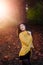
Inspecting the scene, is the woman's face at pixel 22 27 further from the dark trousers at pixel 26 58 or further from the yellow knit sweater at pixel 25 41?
the dark trousers at pixel 26 58

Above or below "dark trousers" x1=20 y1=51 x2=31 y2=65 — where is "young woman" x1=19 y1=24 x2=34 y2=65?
above

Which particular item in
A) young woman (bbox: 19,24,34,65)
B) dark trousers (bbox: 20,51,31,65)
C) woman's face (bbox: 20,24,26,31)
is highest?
woman's face (bbox: 20,24,26,31)

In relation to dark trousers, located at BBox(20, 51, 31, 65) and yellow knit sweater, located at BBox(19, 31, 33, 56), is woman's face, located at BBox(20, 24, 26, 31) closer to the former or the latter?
yellow knit sweater, located at BBox(19, 31, 33, 56)

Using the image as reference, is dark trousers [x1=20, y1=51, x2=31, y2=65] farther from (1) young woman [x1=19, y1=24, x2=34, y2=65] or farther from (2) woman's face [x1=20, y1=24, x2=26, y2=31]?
(2) woman's face [x1=20, y1=24, x2=26, y2=31]

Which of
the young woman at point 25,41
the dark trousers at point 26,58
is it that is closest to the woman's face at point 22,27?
the young woman at point 25,41

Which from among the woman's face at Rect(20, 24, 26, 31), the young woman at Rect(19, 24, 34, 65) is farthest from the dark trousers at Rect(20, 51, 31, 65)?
the woman's face at Rect(20, 24, 26, 31)

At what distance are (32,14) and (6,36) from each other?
428 cm

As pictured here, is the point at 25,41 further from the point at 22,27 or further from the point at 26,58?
the point at 26,58

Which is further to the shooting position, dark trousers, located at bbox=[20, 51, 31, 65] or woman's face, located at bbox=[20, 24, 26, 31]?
dark trousers, located at bbox=[20, 51, 31, 65]

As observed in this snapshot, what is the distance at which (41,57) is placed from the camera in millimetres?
10328

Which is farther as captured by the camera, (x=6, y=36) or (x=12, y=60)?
(x=6, y=36)

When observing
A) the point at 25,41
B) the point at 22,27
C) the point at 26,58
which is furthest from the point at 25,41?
the point at 26,58

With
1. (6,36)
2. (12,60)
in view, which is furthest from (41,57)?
(6,36)

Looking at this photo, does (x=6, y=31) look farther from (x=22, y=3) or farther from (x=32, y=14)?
(x=32, y=14)
